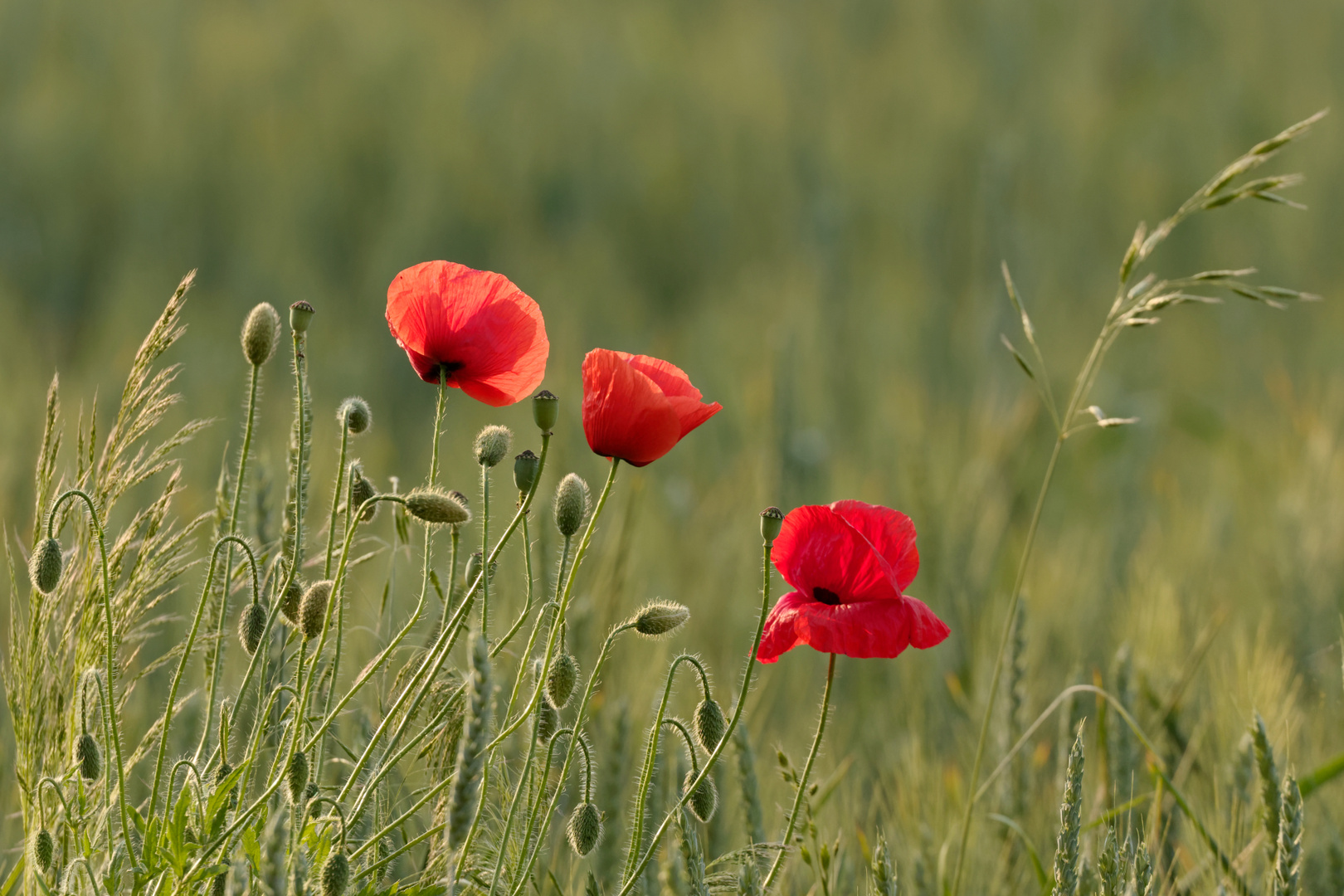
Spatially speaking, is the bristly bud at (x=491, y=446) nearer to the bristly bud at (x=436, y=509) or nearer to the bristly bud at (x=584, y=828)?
the bristly bud at (x=436, y=509)

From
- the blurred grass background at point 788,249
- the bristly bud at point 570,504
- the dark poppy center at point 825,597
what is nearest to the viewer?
the bristly bud at point 570,504

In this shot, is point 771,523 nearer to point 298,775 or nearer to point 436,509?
point 436,509

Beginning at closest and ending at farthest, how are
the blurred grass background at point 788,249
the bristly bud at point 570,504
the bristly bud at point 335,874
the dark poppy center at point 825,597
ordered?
the bristly bud at point 335,874 → the bristly bud at point 570,504 → the dark poppy center at point 825,597 → the blurred grass background at point 788,249

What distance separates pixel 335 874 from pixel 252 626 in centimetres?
19

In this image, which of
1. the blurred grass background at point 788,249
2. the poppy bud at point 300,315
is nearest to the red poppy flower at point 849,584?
the poppy bud at point 300,315

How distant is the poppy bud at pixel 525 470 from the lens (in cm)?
66

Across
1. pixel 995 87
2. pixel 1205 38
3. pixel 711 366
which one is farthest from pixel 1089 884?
pixel 1205 38

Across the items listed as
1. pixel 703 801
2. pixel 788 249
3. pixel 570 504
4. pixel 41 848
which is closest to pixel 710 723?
pixel 703 801

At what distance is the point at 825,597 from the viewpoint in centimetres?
78

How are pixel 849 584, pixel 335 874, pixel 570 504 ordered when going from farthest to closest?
pixel 849 584
pixel 570 504
pixel 335 874

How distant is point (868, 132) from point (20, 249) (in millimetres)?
4709

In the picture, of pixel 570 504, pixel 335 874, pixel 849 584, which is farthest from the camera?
pixel 849 584

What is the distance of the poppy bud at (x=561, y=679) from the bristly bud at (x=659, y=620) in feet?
0.15

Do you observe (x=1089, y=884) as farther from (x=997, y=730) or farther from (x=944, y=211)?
(x=944, y=211)
